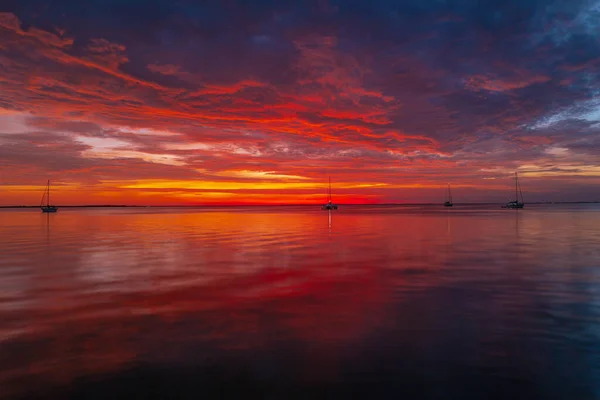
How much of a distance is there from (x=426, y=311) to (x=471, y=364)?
4490 mm

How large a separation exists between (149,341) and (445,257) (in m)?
21.9

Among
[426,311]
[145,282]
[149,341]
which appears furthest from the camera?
[145,282]

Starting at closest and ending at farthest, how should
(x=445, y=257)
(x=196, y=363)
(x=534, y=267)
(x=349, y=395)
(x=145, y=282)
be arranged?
(x=349, y=395) → (x=196, y=363) → (x=145, y=282) → (x=534, y=267) → (x=445, y=257)

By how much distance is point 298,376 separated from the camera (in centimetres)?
844

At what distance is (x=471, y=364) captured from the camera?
891cm

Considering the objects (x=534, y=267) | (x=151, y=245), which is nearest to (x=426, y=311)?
(x=534, y=267)

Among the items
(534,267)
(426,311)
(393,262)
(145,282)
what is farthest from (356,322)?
(534,267)

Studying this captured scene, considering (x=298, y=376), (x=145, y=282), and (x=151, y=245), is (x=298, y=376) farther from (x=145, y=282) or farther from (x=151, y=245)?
(x=151, y=245)

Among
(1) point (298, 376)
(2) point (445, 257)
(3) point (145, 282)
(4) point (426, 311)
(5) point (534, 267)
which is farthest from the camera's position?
(2) point (445, 257)

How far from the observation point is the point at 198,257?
27469 millimetres

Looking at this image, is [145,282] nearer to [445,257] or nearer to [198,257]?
[198,257]

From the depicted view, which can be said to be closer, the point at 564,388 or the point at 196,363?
the point at 564,388

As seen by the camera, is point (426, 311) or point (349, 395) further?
point (426, 311)

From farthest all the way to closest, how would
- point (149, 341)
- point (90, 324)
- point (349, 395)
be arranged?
point (90, 324) < point (149, 341) < point (349, 395)
